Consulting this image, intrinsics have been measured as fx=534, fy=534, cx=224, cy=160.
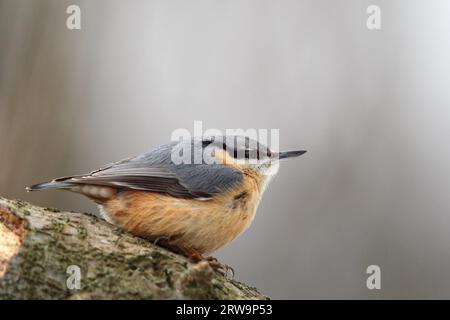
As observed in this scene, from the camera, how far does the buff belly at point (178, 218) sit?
247cm

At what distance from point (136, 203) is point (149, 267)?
646 millimetres

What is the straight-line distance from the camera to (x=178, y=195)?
2.57 metres

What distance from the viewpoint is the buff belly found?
2475 mm

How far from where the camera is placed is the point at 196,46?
596cm

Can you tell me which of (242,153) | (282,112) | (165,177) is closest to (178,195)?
(165,177)

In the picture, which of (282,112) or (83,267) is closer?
(83,267)

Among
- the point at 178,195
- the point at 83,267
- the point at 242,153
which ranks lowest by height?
the point at 83,267

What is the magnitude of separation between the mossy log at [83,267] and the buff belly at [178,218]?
1.09 ft

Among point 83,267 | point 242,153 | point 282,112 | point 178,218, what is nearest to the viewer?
point 83,267

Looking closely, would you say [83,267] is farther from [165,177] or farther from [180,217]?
[165,177]

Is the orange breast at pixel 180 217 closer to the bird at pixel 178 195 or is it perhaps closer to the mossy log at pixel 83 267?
the bird at pixel 178 195

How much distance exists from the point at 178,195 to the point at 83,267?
0.78 m
